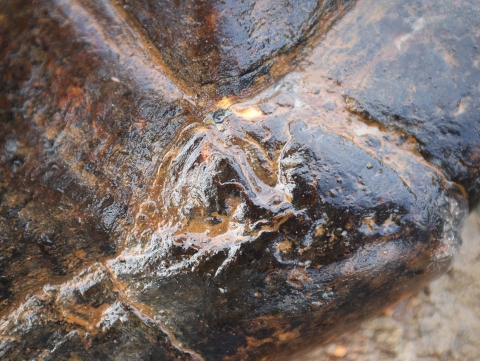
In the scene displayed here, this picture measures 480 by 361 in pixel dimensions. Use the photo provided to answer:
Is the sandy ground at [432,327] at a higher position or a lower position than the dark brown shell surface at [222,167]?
lower

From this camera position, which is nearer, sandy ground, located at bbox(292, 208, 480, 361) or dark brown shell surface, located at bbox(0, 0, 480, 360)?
dark brown shell surface, located at bbox(0, 0, 480, 360)

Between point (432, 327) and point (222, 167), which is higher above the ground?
point (222, 167)

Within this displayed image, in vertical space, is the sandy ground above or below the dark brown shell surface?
below

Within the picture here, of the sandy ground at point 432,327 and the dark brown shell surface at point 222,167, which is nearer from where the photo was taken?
the dark brown shell surface at point 222,167

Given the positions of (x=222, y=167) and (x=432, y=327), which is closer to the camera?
(x=222, y=167)

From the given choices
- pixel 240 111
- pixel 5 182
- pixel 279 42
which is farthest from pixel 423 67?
pixel 5 182
